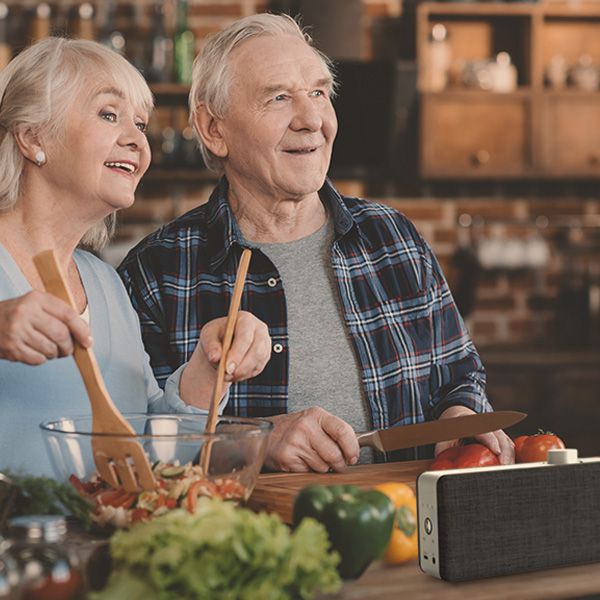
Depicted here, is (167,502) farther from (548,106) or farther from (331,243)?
(548,106)

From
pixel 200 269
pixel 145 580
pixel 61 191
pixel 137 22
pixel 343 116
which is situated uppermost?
pixel 137 22

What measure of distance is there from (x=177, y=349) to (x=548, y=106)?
279 cm

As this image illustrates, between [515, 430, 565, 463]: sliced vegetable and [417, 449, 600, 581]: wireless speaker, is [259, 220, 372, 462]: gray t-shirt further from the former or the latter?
[417, 449, 600, 581]: wireless speaker

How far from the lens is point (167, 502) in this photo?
123 centimetres

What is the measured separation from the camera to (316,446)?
5.54 ft

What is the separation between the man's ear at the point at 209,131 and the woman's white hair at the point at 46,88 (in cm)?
36

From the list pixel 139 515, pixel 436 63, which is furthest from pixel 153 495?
pixel 436 63

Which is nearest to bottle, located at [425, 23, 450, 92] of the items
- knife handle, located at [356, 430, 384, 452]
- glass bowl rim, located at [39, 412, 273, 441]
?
knife handle, located at [356, 430, 384, 452]

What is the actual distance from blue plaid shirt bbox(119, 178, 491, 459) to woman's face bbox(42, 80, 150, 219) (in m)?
0.32

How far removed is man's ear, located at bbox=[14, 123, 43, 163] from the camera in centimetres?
180

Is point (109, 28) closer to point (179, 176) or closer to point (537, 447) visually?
point (179, 176)

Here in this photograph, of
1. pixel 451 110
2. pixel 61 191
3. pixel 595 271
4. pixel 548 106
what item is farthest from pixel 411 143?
pixel 61 191

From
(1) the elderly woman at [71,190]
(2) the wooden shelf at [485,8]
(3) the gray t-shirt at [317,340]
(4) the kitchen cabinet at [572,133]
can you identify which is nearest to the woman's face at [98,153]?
(1) the elderly woman at [71,190]

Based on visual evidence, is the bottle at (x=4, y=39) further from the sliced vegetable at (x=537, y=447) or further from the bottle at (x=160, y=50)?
the sliced vegetable at (x=537, y=447)
